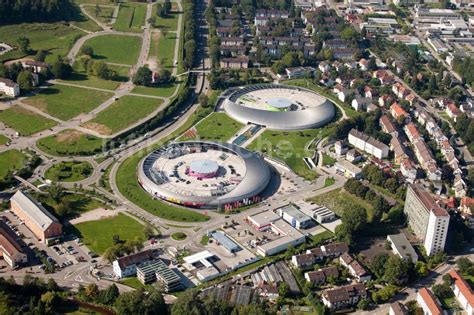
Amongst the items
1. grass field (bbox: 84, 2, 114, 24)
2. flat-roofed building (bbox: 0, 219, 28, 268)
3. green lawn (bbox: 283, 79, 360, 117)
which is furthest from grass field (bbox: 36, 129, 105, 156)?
grass field (bbox: 84, 2, 114, 24)

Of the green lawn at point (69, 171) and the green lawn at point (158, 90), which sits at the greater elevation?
the green lawn at point (158, 90)

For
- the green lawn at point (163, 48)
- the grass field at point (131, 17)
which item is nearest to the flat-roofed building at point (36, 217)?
the green lawn at point (163, 48)

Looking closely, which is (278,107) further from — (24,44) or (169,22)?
(169,22)

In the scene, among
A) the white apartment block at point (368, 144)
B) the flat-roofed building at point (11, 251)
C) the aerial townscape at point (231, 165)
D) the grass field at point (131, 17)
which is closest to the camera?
the aerial townscape at point (231, 165)

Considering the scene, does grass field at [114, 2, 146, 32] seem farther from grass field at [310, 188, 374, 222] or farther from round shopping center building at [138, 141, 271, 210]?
grass field at [310, 188, 374, 222]

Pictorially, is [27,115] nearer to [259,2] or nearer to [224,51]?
[224,51]

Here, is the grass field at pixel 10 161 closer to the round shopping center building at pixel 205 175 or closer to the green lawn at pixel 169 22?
the round shopping center building at pixel 205 175
